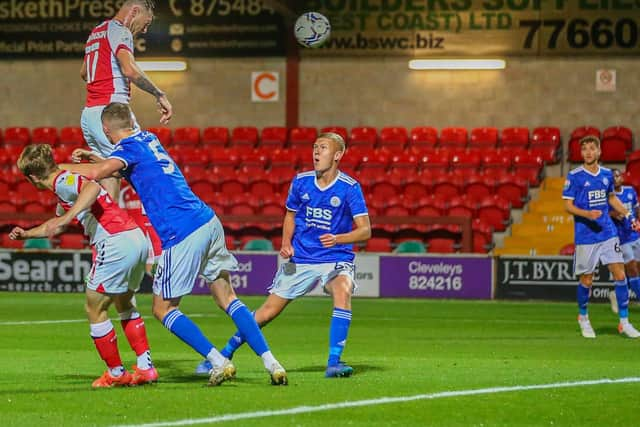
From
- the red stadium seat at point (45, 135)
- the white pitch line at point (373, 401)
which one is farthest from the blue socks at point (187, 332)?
the red stadium seat at point (45, 135)

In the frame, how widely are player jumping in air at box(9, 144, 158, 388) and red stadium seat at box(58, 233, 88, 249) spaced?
14.2m

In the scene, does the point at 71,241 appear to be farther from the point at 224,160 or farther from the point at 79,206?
the point at 79,206

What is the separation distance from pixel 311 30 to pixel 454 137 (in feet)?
14.4

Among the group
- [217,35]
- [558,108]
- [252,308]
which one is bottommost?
[252,308]

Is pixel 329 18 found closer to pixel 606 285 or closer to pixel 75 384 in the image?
pixel 606 285

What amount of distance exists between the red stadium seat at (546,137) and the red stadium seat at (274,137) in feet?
17.9

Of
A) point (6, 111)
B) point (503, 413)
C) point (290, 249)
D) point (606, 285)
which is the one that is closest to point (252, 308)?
point (606, 285)

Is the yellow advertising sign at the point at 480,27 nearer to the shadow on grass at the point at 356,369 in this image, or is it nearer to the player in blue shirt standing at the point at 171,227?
the shadow on grass at the point at 356,369

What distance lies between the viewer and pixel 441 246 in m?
21.2

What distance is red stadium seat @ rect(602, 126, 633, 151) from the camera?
954 inches

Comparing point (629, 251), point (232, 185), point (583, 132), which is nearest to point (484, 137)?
point (583, 132)

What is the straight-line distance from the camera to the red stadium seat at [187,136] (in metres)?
26.1

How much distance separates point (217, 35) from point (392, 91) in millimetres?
4298

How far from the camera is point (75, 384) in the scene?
8281 mm
